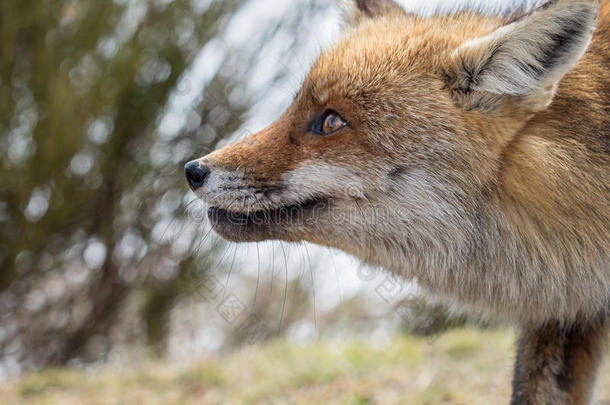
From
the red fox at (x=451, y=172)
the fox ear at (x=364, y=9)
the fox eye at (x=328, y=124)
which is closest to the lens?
the red fox at (x=451, y=172)

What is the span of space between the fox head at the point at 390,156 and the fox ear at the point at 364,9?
69 cm

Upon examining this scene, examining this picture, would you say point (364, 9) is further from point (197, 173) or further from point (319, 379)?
point (319, 379)

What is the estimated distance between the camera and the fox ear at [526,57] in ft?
7.23

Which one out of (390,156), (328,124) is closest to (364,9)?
(328,124)

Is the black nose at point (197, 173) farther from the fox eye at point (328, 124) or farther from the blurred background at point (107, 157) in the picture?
the blurred background at point (107, 157)

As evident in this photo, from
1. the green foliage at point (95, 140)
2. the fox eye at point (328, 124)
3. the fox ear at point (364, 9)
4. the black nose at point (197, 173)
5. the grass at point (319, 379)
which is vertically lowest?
the grass at point (319, 379)

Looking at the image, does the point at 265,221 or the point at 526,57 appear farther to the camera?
the point at 265,221

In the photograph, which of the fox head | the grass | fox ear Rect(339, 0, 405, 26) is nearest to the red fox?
the fox head

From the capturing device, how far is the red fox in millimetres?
2451

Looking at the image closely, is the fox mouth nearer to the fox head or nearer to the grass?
the fox head

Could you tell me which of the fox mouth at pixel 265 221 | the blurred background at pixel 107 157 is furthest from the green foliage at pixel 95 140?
the fox mouth at pixel 265 221

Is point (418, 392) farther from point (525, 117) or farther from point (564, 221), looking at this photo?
point (525, 117)

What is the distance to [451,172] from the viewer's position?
2.50 m

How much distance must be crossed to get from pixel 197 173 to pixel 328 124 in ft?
2.04
